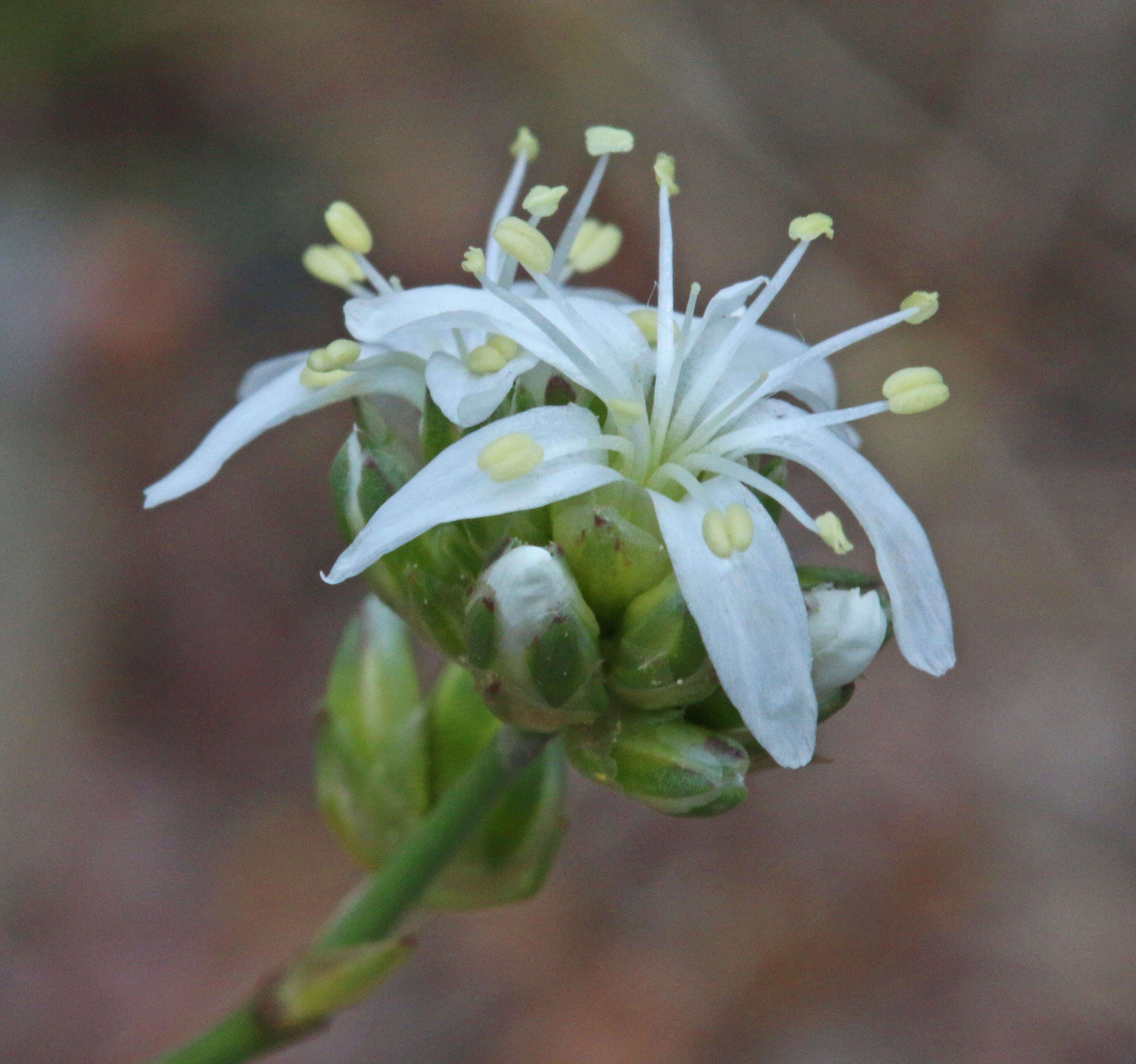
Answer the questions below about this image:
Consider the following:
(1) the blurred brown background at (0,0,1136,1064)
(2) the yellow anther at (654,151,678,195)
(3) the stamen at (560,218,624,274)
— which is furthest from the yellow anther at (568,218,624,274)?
(1) the blurred brown background at (0,0,1136,1064)

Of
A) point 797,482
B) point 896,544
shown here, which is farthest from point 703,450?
point 797,482

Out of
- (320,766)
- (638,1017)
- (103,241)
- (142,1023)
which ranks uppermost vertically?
(320,766)

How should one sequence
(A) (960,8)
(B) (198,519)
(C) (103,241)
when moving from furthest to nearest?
(A) (960,8) < (C) (103,241) < (B) (198,519)

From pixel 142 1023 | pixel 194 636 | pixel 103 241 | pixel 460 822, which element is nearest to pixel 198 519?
pixel 194 636

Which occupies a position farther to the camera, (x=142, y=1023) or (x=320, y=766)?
(x=142, y=1023)

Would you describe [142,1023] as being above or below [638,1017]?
below

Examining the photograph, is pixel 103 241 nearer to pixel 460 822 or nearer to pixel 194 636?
pixel 194 636
